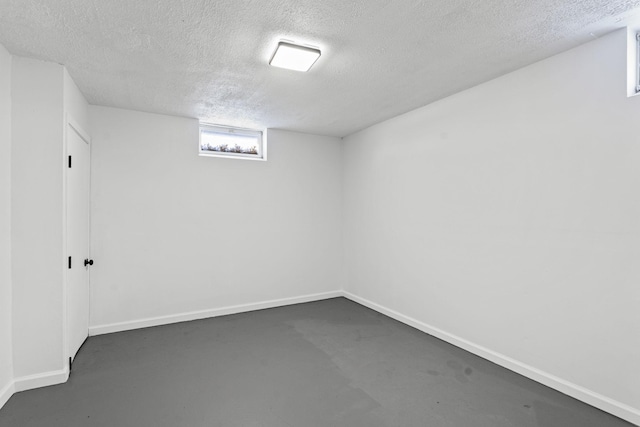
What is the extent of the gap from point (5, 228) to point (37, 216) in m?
0.21

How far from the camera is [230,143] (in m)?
4.73

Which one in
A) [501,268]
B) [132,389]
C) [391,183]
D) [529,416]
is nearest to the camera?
[529,416]

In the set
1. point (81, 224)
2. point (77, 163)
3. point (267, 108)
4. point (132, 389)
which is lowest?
point (132, 389)

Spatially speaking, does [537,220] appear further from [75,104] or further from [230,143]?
[75,104]

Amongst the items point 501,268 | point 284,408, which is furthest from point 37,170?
point 501,268

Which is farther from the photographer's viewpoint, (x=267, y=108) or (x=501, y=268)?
(x=267, y=108)

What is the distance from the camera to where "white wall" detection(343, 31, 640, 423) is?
2.26 meters

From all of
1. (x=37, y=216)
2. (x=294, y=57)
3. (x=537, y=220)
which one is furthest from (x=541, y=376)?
(x=37, y=216)

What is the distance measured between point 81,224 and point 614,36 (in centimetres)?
496

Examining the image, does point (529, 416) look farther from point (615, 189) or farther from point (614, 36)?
point (614, 36)

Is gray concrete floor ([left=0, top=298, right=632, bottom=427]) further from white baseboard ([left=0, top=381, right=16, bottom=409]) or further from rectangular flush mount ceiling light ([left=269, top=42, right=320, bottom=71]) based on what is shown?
rectangular flush mount ceiling light ([left=269, top=42, right=320, bottom=71])

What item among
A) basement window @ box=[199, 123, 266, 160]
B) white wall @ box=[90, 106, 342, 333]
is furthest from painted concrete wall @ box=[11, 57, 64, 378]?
basement window @ box=[199, 123, 266, 160]

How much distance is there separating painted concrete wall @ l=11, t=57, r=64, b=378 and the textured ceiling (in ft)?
0.95

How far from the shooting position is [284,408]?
Result: 2365mm
